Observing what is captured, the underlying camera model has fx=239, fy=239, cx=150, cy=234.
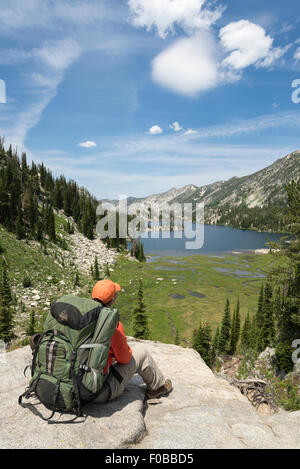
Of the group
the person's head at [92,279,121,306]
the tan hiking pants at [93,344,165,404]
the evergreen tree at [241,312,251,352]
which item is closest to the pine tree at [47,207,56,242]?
the evergreen tree at [241,312,251,352]

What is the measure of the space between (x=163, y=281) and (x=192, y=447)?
257 ft

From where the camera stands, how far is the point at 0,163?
93562mm

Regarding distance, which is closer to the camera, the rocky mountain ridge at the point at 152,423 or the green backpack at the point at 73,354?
the rocky mountain ridge at the point at 152,423

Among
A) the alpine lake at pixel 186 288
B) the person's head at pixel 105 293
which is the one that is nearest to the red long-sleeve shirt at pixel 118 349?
the person's head at pixel 105 293

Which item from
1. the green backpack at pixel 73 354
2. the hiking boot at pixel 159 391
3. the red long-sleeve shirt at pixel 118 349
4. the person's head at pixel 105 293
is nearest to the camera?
the green backpack at pixel 73 354

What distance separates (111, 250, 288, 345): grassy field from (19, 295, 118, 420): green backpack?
37.7 metres

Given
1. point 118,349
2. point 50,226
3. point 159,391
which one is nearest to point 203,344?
point 159,391

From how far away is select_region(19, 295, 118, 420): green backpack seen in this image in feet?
15.3

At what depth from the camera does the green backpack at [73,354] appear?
4.65 metres

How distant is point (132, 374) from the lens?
588cm

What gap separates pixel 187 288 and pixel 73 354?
246 ft

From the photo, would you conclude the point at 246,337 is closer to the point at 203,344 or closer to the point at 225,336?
the point at 225,336

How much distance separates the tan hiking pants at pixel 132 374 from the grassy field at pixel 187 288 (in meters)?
35.5

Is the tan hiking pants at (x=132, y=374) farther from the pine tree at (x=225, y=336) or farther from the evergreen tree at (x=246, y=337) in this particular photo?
the evergreen tree at (x=246, y=337)
